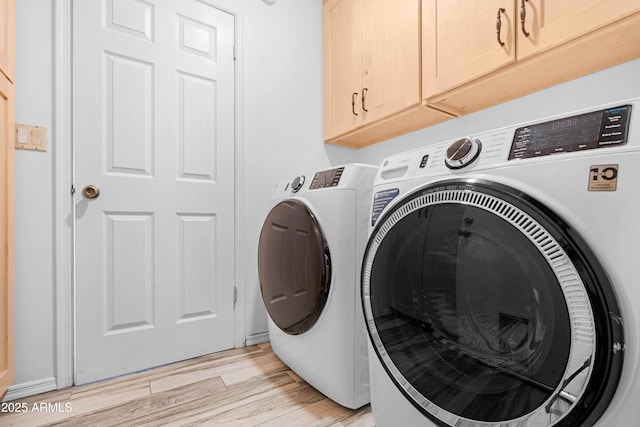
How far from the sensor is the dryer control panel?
1.68 feet

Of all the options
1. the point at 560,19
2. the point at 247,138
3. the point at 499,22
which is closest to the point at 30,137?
the point at 247,138

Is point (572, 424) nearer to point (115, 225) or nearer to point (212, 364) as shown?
point (212, 364)

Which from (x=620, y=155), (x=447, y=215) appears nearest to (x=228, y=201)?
(x=447, y=215)

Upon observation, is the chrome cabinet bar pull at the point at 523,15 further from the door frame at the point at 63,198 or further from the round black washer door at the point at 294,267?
the door frame at the point at 63,198

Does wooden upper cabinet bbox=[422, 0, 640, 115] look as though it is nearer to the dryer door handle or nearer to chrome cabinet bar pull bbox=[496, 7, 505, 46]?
chrome cabinet bar pull bbox=[496, 7, 505, 46]

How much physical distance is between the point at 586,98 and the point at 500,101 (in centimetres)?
32

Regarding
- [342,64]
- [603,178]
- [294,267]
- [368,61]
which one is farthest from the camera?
[342,64]

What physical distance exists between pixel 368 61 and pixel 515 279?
146 centimetres

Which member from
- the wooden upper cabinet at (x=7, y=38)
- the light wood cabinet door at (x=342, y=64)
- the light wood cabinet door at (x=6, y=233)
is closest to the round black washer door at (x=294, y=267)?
the light wood cabinet door at (x=342, y=64)

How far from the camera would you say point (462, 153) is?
0.71 m

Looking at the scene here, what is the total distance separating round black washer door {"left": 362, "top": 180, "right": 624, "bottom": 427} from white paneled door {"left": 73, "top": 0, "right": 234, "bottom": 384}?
1090mm

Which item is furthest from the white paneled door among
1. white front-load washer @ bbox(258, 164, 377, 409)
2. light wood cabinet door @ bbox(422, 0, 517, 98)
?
light wood cabinet door @ bbox(422, 0, 517, 98)

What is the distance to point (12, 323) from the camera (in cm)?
111

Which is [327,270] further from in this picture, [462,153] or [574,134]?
[574,134]
